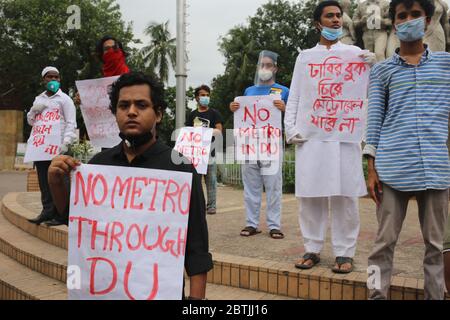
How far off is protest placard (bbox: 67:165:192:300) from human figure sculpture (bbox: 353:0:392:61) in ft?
22.6

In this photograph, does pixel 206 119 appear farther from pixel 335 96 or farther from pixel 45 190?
pixel 335 96

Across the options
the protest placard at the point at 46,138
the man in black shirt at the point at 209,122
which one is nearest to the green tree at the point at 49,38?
the man in black shirt at the point at 209,122

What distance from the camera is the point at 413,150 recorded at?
250cm

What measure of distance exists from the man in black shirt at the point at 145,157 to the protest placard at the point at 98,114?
2162 millimetres

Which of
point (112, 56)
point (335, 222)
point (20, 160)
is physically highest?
point (112, 56)

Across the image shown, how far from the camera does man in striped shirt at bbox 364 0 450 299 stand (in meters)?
2.48

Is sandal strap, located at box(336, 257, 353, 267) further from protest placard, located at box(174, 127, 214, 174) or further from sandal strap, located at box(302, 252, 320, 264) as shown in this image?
protest placard, located at box(174, 127, 214, 174)

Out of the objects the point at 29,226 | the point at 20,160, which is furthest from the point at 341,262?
the point at 20,160

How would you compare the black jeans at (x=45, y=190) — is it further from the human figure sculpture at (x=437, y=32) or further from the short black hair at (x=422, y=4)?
the human figure sculpture at (x=437, y=32)

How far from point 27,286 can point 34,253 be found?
2.16ft

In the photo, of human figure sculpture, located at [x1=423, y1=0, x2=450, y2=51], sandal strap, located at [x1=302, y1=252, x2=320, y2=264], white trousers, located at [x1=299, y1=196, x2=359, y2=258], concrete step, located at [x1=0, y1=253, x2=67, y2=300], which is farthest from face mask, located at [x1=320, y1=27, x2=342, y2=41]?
human figure sculpture, located at [x1=423, y1=0, x2=450, y2=51]

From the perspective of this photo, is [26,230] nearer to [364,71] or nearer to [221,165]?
[364,71]

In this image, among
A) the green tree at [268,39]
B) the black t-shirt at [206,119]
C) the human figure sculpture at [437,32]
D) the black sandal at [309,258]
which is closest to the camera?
the black sandal at [309,258]

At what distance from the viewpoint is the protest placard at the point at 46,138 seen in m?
4.94
